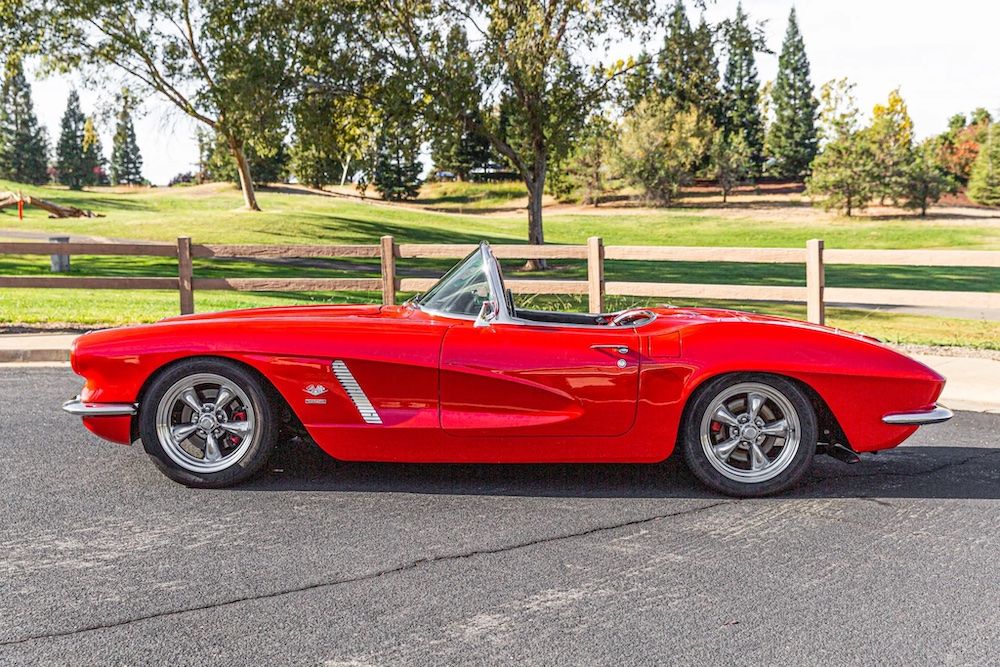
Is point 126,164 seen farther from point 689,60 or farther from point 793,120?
point 689,60

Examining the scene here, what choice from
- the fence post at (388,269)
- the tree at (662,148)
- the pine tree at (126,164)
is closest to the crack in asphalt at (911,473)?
the fence post at (388,269)

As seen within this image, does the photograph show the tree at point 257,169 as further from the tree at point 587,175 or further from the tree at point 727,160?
the tree at point 727,160

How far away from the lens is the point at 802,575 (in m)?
3.97

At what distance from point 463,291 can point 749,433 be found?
5.51 ft

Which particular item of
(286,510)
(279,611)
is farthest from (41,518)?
(279,611)

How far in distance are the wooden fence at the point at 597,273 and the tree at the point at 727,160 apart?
5167 centimetres

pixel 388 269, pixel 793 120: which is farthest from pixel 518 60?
pixel 793 120

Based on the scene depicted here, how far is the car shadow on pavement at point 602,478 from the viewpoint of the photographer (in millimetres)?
5219

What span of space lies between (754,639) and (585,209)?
189ft

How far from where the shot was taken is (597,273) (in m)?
10.9

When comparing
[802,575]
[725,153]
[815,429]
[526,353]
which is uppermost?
[725,153]

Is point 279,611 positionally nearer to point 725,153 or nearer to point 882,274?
point 882,274

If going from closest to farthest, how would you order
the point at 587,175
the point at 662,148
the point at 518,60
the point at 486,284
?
1. the point at 486,284
2. the point at 518,60
3. the point at 662,148
4. the point at 587,175

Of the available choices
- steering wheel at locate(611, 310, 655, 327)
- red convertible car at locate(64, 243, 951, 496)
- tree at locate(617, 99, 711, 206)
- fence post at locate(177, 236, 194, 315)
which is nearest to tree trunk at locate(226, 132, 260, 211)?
tree at locate(617, 99, 711, 206)
